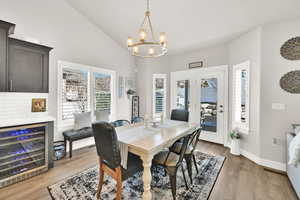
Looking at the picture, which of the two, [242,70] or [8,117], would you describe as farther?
[242,70]

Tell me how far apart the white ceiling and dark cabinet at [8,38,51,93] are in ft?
5.56

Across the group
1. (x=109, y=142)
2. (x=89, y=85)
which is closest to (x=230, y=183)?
(x=109, y=142)

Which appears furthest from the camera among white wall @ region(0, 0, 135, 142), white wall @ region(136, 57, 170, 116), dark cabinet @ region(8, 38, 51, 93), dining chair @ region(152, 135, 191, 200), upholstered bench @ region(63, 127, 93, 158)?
white wall @ region(136, 57, 170, 116)

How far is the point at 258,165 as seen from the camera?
2.70 meters

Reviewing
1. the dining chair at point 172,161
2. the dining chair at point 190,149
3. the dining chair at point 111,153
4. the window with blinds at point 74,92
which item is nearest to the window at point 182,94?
the dining chair at point 190,149

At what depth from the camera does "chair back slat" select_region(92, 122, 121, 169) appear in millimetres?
1494

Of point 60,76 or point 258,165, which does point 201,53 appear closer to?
point 258,165

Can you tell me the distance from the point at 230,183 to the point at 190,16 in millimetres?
3222

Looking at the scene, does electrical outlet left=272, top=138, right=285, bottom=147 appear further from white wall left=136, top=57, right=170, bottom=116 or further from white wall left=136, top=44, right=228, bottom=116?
white wall left=136, top=57, right=170, bottom=116

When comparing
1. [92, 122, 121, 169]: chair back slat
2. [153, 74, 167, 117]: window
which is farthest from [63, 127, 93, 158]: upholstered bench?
[153, 74, 167, 117]: window

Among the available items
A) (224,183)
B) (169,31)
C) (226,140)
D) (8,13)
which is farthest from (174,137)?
(8,13)

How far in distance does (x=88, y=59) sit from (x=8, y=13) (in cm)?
160

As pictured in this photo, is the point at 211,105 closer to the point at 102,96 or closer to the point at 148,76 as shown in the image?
the point at 148,76

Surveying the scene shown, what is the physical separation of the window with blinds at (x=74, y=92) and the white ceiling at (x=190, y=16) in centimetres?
157
